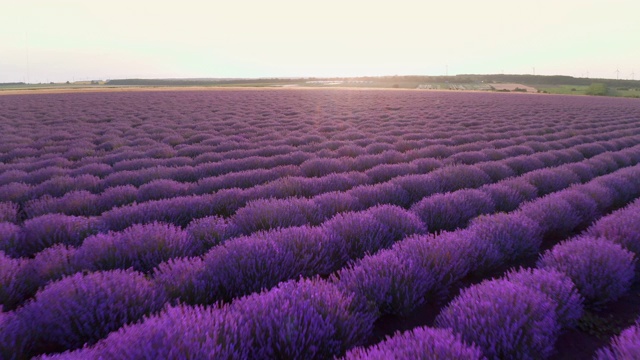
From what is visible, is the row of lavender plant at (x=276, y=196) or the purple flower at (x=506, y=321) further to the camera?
the row of lavender plant at (x=276, y=196)

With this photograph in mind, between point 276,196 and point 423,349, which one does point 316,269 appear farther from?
point 276,196

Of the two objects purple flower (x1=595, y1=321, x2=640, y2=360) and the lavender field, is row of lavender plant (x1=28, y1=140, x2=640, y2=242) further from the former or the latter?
purple flower (x1=595, y1=321, x2=640, y2=360)

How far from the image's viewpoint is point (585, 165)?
20.6ft

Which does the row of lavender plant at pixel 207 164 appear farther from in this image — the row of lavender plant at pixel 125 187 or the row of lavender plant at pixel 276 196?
the row of lavender plant at pixel 276 196

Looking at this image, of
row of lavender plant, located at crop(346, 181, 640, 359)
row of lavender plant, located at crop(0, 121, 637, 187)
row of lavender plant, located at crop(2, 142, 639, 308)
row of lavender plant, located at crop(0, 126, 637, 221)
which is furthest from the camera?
row of lavender plant, located at crop(0, 121, 637, 187)

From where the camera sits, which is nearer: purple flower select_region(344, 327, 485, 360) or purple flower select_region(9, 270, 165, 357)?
purple flower select_region(344, 327, 485, 360)

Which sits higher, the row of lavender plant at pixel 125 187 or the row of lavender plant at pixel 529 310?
the row of lavender plant at pixel 125 187

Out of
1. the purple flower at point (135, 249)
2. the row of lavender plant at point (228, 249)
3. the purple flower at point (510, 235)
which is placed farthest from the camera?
the purple flower at point (510, 235)

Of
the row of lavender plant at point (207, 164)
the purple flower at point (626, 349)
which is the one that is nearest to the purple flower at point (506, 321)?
the purple flower at point (626, 349)

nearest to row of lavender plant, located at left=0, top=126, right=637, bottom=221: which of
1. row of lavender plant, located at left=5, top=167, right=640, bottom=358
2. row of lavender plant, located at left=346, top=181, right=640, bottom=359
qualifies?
row of lavender plant, located at left=5, top=167, right=640, bottom=358

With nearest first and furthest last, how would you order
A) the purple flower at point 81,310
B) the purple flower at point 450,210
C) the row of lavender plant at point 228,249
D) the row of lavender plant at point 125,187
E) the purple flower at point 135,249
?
the purple flower at point 81,310
the row of lavender plant at point 228,249
the purple flower at point 135,249
the purple flower at point 450,210
the row of lavender plant at point 125,187

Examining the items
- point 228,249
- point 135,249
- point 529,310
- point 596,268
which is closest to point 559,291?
point 529,310

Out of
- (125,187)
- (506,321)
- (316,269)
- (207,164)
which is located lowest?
(316,269)

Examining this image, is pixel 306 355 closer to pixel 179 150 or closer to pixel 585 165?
pixel 585 165
